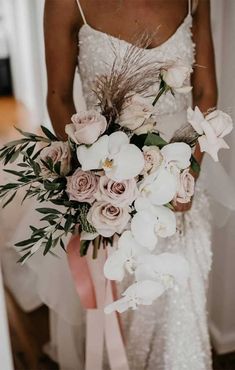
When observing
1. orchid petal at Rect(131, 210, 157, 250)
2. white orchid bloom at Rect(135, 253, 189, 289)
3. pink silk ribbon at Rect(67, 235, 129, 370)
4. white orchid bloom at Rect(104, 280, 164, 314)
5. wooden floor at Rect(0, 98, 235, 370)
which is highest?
orchid petal at Rect(131, 210, 157, 250)

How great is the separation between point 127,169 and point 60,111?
324mm

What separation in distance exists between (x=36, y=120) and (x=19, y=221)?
0.23m

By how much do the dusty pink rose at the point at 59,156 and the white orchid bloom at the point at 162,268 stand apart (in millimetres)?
228

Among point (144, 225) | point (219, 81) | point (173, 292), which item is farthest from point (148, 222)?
point (219, 81)

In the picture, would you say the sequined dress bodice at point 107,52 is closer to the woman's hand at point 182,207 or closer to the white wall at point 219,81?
the white wall at point 219,81

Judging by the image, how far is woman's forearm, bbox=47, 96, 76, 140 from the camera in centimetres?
125

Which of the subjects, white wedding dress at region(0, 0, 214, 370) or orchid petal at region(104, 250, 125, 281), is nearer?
orchid petal at region(104, 250, 125, 281)

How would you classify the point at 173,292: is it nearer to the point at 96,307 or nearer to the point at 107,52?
the point at 96,307

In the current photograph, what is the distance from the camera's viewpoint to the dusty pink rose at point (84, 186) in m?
1.04

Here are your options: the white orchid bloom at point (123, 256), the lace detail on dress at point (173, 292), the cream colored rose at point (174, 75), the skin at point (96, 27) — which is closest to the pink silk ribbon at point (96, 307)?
the lace detail on dress at point (173, 292)

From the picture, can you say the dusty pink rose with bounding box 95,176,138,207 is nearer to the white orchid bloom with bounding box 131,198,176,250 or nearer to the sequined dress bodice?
the white orchid bloom with bounding box 131,198,176,250

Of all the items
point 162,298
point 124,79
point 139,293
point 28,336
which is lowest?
point 28,336

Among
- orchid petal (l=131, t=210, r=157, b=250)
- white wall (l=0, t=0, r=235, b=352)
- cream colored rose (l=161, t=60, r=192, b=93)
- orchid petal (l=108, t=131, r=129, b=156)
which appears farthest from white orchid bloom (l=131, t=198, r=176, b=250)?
white wall (l=0, t=0, r=235, b=352)

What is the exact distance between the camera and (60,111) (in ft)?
4.13
